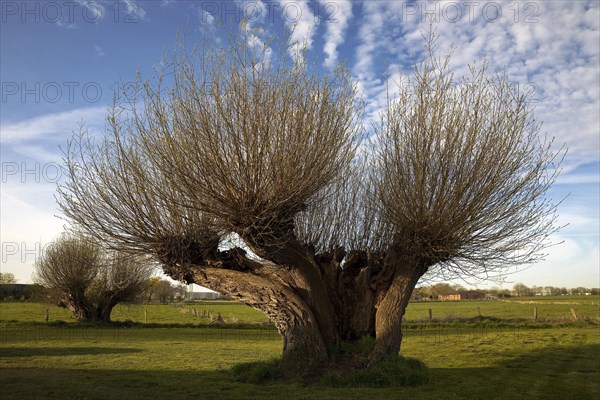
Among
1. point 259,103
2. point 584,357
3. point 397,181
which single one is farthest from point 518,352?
point 259,103

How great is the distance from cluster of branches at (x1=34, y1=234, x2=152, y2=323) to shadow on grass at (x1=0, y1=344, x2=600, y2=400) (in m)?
27.0

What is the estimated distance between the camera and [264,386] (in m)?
12.8

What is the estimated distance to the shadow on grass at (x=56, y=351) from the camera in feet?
67.4

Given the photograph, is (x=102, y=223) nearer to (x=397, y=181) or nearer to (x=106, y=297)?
(x=397, y=181)

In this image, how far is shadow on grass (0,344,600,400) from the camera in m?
11.7

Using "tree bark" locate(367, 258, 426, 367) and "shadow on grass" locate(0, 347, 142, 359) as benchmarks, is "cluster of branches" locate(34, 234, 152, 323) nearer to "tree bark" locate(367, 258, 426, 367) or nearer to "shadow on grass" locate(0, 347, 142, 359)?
"shadow on grass" locate(0, 347, 142, 359)

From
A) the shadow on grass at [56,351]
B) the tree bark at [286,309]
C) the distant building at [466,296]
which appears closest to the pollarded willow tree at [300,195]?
the tree bark at [286,309]

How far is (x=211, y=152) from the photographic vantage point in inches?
441

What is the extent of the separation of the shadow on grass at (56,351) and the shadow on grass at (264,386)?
14.2 feet

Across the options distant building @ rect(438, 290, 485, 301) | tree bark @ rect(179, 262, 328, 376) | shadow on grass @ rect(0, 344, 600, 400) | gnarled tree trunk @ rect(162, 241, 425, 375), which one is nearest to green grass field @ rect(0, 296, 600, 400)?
shadow on grass @ rect(0, 344, 600, 400)

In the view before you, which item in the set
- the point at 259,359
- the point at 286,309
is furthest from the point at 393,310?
the point at 259,359

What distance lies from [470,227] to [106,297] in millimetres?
39346

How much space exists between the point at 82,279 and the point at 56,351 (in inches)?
877

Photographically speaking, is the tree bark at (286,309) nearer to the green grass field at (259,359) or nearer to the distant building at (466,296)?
the green grass field at (259,359)
